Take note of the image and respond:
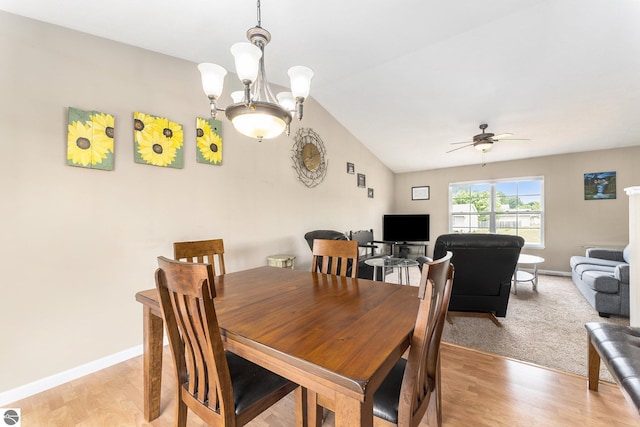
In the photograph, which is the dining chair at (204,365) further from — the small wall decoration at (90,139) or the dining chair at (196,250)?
the small wall decoration at (90,139)

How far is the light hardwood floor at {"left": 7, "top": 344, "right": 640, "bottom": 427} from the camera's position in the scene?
1.48 m

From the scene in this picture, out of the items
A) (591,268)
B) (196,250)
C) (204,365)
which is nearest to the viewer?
(204,365)

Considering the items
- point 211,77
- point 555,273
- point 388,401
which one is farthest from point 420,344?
point 555,273

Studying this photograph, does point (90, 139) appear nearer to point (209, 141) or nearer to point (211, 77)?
point (209, 141)

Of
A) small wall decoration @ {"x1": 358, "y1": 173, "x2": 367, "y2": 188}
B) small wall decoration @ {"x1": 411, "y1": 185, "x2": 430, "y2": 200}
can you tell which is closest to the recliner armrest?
small wall decoration @ {"x1": 411, "y1": 185, "x2": 430, "y2": 200}

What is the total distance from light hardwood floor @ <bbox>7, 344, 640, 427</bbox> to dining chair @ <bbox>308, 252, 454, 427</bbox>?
0.58 meters

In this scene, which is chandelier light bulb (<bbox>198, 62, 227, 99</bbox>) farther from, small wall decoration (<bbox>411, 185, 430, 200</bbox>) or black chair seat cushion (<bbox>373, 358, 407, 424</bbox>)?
small wall decoration (<bbox>411, 185, 430, 200</bbox>)

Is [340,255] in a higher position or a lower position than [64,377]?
higher

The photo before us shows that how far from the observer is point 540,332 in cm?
255

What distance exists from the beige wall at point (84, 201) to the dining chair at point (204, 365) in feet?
4.52

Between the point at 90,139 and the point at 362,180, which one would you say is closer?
the point at 90,139

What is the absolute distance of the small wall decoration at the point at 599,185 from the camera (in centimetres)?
456

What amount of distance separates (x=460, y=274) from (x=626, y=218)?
413 centimetres

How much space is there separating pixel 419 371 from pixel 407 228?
5.25 meters
